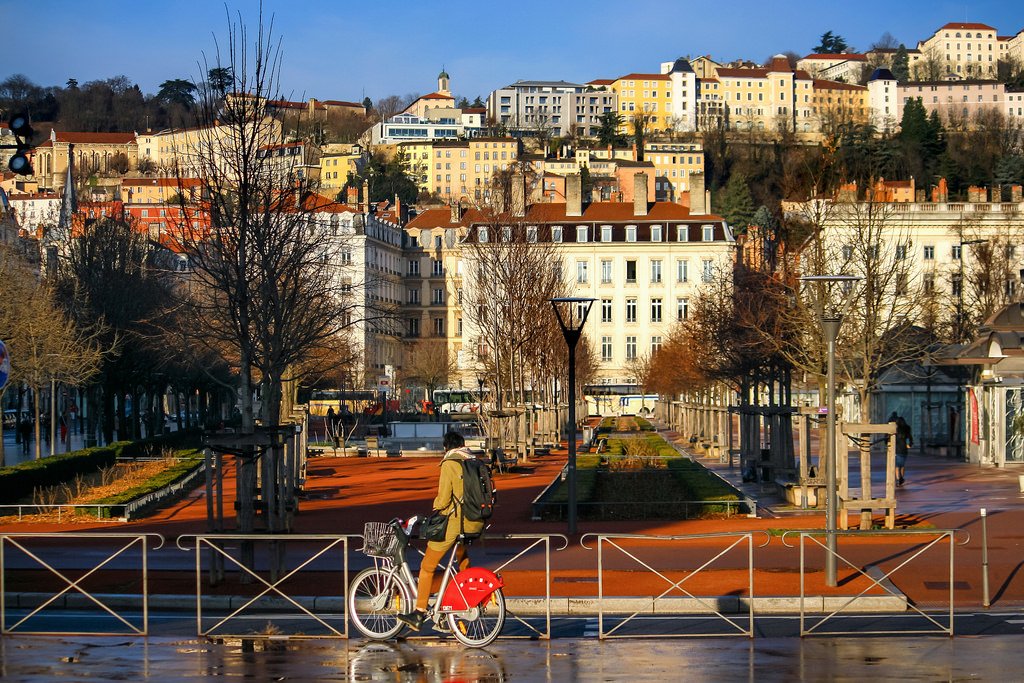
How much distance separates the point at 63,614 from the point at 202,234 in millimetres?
11471

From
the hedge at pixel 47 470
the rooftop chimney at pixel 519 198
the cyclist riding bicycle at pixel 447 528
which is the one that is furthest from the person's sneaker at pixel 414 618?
the rooftop chimney at pixel 519 198

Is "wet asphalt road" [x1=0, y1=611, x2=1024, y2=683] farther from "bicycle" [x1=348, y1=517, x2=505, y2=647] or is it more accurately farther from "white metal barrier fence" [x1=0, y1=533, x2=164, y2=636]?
"white metal barrier fence" [x1=0, y1=533, x2=164, y2=636]

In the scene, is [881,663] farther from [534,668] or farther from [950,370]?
[950,370]

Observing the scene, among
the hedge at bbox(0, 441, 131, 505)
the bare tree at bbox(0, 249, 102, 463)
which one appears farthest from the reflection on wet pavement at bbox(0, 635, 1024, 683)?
the bare tree at bbox(0, 249, 102, 463)

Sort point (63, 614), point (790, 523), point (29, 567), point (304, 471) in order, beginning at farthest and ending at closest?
point (304, 471), point (790, 523), point (29, 567), point (63, 614)

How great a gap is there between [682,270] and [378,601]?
320 ft

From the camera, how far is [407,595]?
47.2 ft

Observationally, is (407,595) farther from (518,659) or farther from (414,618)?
(518,659)

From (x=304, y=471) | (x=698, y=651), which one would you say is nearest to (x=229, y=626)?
(x=698, y=651)

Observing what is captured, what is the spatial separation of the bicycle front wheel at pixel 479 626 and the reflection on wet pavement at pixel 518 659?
0.16m

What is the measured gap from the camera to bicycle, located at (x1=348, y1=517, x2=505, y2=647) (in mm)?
14117

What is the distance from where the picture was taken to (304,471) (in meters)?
40.8

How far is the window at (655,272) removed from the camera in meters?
111

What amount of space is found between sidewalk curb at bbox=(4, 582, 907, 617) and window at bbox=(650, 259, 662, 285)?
9390cm
